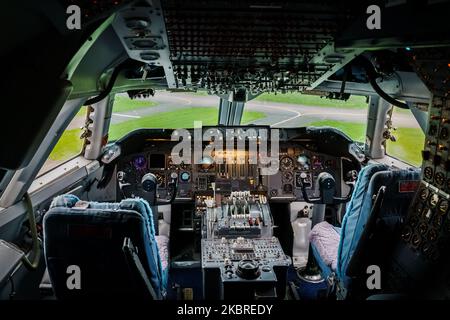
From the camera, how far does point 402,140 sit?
403cm

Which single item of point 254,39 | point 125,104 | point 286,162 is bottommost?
point 286,162

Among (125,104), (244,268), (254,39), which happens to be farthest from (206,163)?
(254,39)

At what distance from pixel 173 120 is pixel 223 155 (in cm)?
146

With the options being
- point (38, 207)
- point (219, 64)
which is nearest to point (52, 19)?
point (219, 64)

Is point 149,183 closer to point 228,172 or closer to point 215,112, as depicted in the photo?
point 228,172

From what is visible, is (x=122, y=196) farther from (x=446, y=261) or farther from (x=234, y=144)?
(x=446, y=261)

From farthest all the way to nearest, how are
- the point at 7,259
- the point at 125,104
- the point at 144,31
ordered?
the point at 125,104
the point at 7,259
the point at 144,31

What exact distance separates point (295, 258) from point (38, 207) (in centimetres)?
263

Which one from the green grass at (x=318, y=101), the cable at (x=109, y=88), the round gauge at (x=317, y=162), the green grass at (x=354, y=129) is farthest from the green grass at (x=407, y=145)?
the cable at (x=109, y=88)

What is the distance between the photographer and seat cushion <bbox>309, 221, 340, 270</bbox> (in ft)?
10.1

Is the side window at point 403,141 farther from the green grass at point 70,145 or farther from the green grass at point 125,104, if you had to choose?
the green grass at point 70,145

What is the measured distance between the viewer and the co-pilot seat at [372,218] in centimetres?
243

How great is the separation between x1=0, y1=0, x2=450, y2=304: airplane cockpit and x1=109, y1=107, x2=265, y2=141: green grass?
5 cm

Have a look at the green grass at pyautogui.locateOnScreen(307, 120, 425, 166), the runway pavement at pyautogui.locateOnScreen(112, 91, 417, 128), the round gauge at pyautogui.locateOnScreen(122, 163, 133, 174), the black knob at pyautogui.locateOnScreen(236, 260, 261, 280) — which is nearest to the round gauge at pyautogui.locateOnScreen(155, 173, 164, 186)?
the round gauge at pyautogui.locateOnScreen(122, 163, 133, 174)
